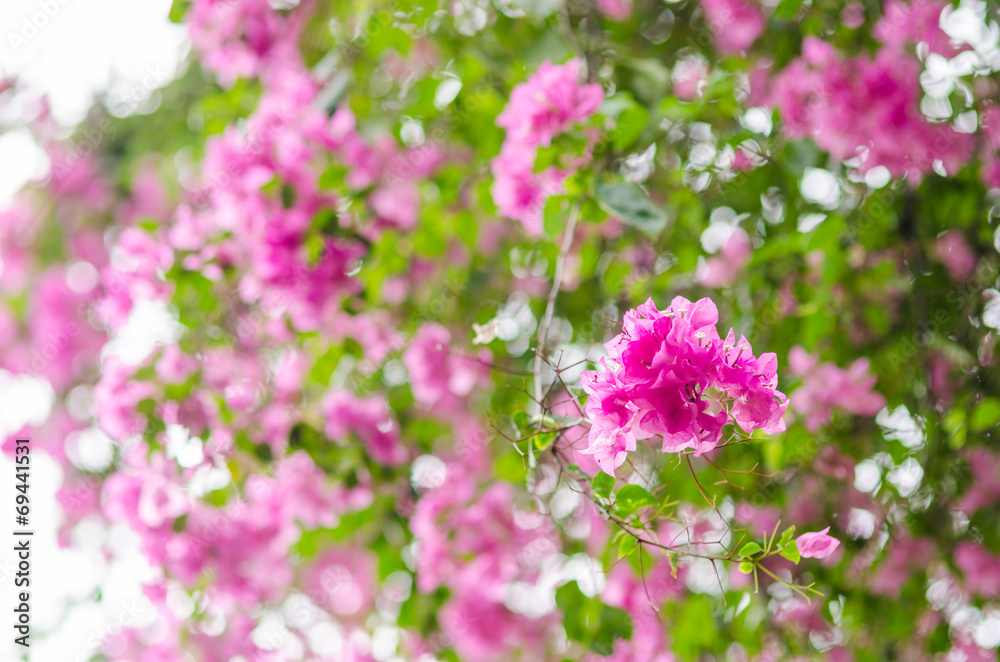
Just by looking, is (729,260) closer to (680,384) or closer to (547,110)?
(547,110)

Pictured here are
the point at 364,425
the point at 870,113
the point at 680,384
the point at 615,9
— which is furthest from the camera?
the point at 615,9

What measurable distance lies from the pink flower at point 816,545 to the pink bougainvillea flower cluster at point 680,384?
0.10 m

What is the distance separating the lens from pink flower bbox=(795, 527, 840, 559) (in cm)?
49

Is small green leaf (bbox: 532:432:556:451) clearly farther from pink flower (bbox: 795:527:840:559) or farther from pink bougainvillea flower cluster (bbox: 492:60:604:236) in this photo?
pink bougainvillea flower cluster (bbox: 492:60:604:236)

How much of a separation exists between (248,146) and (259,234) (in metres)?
0.18

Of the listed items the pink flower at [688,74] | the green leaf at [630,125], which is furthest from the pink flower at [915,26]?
the green leaf at [630,125]

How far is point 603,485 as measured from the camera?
0.51m

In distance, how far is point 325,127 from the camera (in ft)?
3.77

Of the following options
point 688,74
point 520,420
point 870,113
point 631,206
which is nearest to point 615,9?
point 688,74

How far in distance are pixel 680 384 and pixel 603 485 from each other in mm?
111

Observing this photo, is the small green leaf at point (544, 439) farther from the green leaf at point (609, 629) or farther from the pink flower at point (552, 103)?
the green leaf at point (609, 629)

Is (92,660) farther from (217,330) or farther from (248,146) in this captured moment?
(248,146)

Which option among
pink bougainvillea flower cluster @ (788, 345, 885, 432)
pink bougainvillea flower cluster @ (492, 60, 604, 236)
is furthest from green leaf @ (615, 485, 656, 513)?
pink bougainvillea flower cluster @ (788, 345, 885, 432)

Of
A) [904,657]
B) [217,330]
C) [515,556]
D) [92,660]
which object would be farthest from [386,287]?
[92,660]
